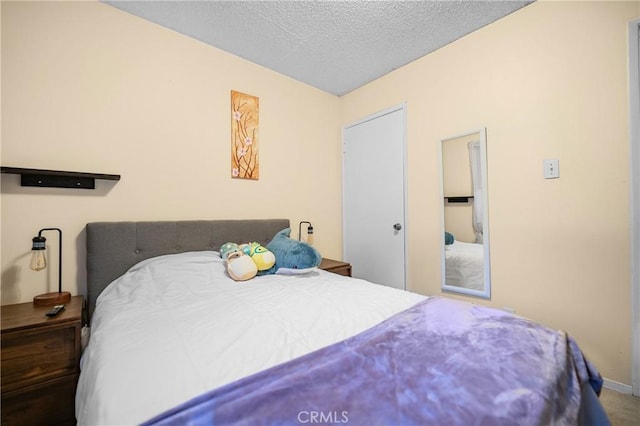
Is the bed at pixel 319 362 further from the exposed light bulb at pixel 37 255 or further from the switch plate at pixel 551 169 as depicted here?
the switch plate at pixel 551 169

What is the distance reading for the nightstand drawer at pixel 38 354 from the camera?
1148mm

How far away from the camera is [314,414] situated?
22.4 inches

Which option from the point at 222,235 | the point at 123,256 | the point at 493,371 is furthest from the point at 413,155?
the point at 123,256

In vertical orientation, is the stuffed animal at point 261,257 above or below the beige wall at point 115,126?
below

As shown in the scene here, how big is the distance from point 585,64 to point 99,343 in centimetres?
291

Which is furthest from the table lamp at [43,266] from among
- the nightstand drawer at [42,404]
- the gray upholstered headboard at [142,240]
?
the nightstand drawer at [42,404]

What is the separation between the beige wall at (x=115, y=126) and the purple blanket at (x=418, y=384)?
1.76m

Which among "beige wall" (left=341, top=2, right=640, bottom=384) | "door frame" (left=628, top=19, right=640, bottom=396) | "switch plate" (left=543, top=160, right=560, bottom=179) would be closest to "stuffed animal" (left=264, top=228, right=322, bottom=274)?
"beige wall" (left=341, top=2, right=640, bottom=384)

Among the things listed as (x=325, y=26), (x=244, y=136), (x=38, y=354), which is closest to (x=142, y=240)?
(x=38, y=354)

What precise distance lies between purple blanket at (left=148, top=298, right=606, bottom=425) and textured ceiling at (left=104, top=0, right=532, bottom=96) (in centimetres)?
213

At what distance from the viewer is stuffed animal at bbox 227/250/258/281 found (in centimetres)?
166

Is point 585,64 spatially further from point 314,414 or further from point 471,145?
point 314,414

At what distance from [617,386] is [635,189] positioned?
3.80ft

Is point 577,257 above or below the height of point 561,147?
below
